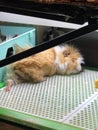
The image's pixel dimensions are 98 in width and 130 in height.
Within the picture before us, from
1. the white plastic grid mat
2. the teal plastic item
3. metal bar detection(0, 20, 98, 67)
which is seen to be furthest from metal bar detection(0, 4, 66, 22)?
the teal plastic item

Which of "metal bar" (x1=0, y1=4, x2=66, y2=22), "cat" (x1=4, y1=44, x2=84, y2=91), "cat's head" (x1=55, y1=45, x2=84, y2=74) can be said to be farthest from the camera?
"cat's head" (x1=55, y1=45, x2=84, y2=74)

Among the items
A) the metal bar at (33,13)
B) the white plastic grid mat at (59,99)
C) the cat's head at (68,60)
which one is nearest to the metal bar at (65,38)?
the metal bar at (33,13)

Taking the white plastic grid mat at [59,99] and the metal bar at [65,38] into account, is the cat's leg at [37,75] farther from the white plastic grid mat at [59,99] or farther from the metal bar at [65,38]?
the metal bar at [65,38]

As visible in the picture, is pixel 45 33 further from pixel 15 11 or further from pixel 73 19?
pixel 73 19

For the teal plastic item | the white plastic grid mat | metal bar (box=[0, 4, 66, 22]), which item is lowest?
the white plastic grid mat

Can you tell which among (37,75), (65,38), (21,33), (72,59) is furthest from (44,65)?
(65,38)

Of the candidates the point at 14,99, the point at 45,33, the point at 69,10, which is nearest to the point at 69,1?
the point at 69,10

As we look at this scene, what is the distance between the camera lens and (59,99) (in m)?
1.09

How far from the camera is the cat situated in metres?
1.23

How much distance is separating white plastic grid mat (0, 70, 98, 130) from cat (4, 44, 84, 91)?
0.04 meters

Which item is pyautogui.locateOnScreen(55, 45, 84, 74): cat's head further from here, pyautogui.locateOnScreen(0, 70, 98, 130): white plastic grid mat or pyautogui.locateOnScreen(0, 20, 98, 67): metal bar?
pyautogui.locateOnScreen(0, 20, 98, 67): metal bar

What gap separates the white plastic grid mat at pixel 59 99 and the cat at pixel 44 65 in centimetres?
4

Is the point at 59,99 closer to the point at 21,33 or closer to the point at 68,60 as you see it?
the point at 68,60

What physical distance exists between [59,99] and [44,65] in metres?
0.25
